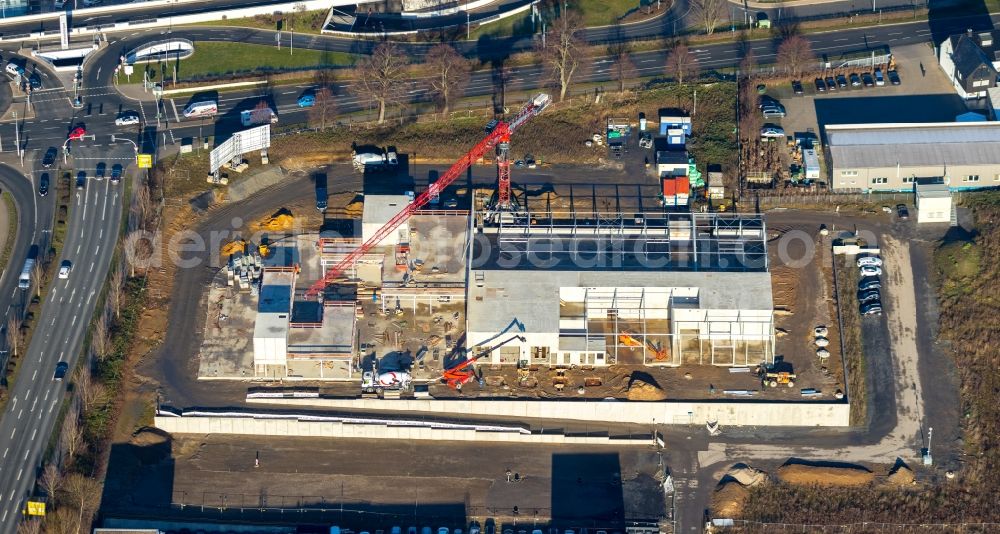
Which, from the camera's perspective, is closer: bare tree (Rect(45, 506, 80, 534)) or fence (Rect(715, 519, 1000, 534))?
fence (Rect(715, 519, 1000, 534))

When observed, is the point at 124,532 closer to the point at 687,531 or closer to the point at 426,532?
the point at 426,532

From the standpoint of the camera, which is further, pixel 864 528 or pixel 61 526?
pixel 61 526


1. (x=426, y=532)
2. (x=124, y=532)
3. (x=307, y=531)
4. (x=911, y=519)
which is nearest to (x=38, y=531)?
(x=124, y=532)

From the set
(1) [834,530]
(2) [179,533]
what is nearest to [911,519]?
(1) [834,530]

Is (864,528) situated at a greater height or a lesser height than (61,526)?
greater

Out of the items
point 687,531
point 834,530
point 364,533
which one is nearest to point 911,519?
point 834,530

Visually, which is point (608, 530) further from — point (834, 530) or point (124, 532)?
point (124, 532)

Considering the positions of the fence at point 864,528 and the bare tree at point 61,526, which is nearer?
the fence at point 864,528

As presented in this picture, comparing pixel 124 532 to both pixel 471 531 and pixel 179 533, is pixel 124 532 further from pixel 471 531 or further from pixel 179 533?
pixel 471 531
